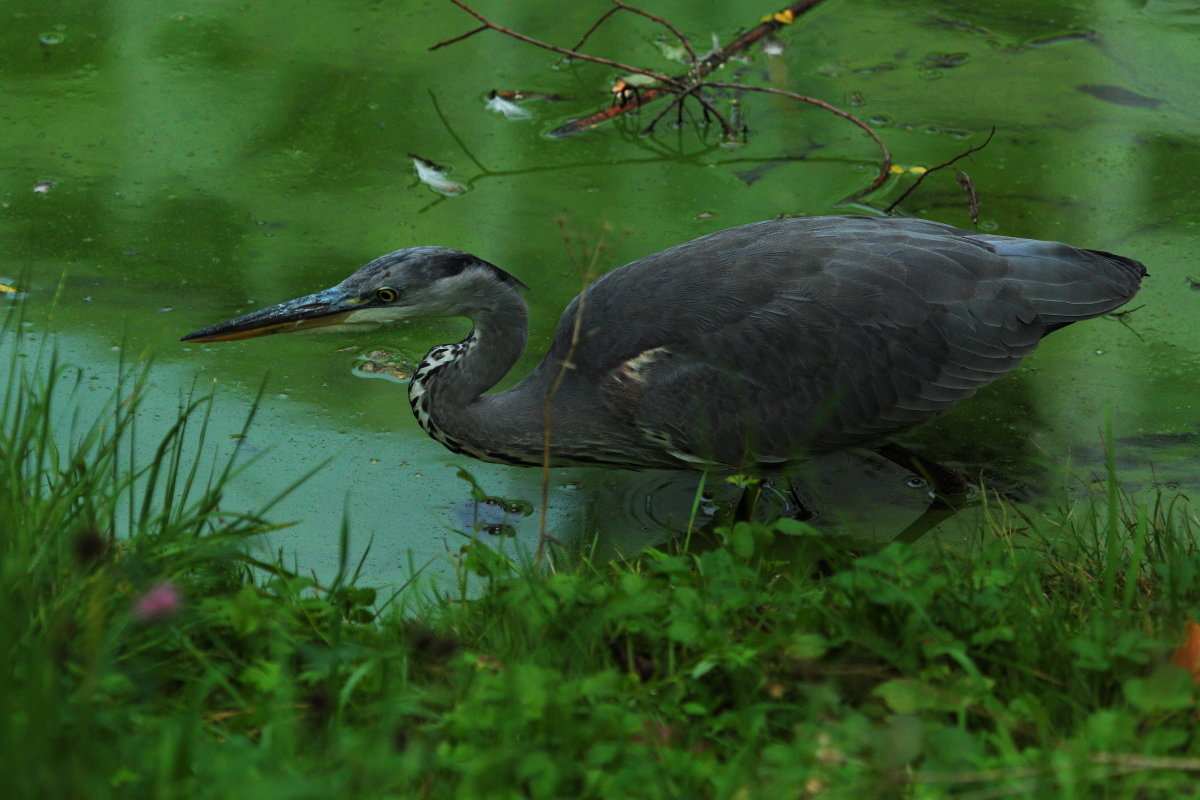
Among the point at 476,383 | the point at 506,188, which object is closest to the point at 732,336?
the point at 476,383

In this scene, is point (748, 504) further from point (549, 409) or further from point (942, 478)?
point (549, 409)

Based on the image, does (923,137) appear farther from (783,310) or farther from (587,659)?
Result: (587,659)

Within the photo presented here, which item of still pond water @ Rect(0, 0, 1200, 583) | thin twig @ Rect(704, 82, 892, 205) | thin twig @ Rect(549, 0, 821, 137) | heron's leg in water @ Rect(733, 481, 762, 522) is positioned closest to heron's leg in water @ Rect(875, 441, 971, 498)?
still pond water @ Rect(0, 0, 1200, 583)

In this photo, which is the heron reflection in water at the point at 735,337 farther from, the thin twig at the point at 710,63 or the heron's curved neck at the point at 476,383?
the thin twig at the point at 710,63

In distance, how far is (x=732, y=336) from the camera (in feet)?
12.3

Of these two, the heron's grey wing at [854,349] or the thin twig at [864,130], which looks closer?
the heron's grey wing at [854,349]

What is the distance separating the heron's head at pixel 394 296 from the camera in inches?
150

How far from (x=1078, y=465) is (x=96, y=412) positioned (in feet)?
9.96

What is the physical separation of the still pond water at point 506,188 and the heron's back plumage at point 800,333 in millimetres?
346

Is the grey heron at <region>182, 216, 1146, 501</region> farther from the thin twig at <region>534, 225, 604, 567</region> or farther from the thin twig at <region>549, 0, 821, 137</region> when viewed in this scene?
the thin twig at <region>549, 0, 821, 137</region>

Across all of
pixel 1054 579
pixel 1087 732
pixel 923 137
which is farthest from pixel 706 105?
pixel 1087 732

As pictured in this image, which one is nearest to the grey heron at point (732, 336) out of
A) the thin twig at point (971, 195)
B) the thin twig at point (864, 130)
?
the thin twig at point (971, 195)

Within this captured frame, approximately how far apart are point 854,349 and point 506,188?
6.51ft

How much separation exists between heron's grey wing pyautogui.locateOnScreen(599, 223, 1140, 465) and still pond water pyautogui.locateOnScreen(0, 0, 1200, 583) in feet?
1.11
